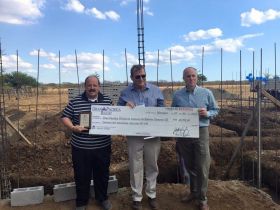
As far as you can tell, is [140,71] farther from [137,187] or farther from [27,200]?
[27,200]

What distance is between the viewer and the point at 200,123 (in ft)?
15.2

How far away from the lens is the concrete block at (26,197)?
16.4ft

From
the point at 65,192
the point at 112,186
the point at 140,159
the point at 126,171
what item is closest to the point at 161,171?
the point at 126,171

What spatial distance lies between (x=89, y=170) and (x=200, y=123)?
1.46 metres

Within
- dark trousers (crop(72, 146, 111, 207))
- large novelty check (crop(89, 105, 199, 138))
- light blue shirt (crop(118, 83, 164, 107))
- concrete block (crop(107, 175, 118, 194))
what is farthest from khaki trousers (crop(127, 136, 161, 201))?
concrete block (crop(107, 175, 118, 194))

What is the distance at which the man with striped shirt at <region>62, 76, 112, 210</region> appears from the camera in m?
4.47

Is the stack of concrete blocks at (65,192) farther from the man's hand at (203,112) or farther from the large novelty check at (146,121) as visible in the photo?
the man's hand at (203,112)

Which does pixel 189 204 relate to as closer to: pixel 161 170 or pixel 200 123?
pixel 200 123

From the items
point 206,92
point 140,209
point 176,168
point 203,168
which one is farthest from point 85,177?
point 176,168

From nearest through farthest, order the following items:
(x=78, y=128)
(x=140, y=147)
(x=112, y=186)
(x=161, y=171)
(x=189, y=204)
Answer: (x=78, y=128), (x=140, y=147), (x=189, y=204), (x=112, y=186), (x=161, y=171)

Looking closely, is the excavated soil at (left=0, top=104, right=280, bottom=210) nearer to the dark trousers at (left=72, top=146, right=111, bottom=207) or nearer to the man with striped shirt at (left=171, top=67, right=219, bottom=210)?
the dark trousers at (left=72, top=146, right=111, bottom=207)

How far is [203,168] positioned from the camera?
181 inches

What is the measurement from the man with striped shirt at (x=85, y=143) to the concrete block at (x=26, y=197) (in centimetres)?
68

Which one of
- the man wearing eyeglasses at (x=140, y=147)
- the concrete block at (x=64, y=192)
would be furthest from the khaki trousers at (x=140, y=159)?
the concrete block at (x=64, y=192)
